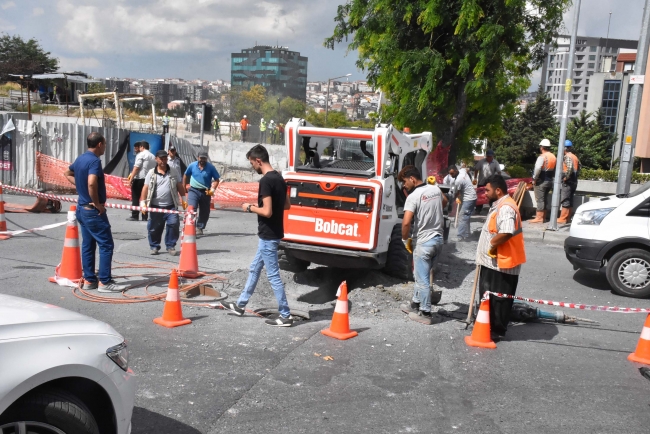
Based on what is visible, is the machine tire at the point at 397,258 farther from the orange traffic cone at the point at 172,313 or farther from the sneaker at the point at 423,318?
the orange traffic cone at the point at 172,313

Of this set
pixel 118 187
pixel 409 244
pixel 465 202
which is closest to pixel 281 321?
pixel 409 244

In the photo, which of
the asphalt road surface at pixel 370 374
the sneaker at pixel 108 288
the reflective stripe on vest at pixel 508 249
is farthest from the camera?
the sneaker at pixel 108 288

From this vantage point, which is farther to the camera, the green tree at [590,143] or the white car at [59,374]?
the green tree at [590,143]

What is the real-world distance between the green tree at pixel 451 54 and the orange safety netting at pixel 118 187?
16.3 ft

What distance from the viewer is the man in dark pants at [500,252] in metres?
6.50

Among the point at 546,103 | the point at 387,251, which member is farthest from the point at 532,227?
the point at 546,103

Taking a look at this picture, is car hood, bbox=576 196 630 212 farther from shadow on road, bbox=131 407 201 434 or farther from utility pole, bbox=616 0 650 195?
shadow on road, bbox=131 407 201 434

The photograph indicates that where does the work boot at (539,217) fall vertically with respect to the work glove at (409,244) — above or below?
below

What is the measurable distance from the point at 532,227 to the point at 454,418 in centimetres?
1075

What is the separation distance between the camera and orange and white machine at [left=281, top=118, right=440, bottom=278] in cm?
839

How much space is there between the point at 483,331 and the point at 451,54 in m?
11.8

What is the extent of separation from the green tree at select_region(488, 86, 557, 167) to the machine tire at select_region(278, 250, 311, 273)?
45031 mm

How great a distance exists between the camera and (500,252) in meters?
6.66

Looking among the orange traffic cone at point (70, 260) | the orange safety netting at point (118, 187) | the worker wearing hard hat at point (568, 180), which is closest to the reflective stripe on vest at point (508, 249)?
the orange traffic cone at point (70, 260)
